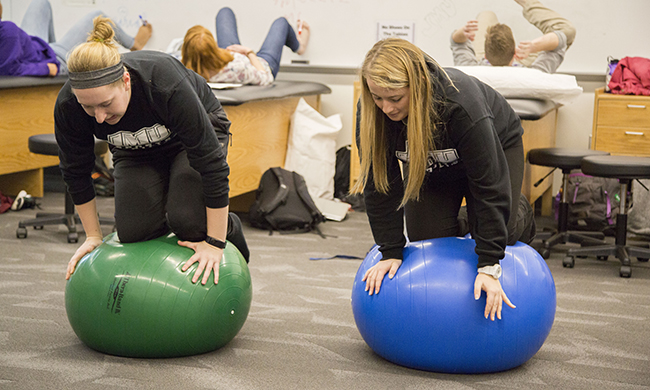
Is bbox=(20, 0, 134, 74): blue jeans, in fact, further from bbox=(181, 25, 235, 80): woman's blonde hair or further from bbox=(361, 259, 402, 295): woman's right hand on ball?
bbox=(361, 259, 402, 295): woman's right hand on ball

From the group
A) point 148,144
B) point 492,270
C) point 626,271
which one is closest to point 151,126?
point 148,144

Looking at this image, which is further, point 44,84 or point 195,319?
point 44,84

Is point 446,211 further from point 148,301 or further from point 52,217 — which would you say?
point 52,217

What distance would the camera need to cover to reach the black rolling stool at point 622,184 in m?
2.93

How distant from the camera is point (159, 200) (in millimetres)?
2029

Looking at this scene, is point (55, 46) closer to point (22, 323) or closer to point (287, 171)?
point (287, 171)

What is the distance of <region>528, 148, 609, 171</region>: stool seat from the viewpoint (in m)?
3.24

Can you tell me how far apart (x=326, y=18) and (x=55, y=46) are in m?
1.85

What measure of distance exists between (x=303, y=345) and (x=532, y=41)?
2.88 metres

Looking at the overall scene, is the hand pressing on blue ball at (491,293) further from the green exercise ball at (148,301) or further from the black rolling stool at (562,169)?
the black rolling stool at (562,169)

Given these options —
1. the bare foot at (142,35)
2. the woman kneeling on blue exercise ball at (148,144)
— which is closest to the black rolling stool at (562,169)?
the woman kneeling on blue exercise ball at (148,144)

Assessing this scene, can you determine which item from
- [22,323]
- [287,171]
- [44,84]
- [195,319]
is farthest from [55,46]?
[195,319]

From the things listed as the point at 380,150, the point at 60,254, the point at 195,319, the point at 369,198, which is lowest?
the point at 60,254

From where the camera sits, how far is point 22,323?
2.15 metres
